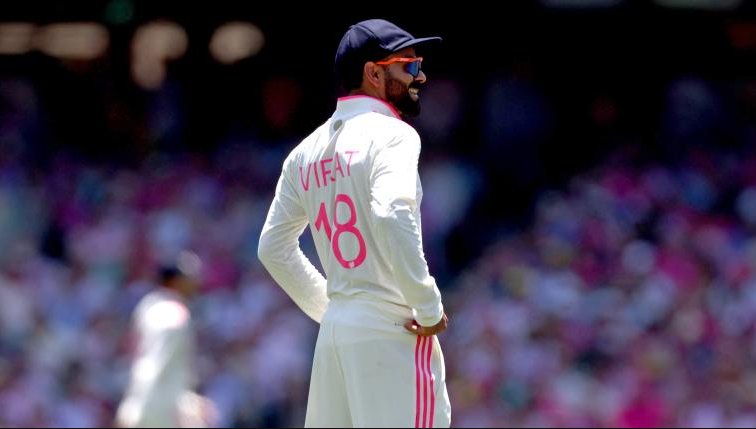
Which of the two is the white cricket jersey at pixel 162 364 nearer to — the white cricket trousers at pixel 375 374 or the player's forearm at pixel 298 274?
the player's forearm at pixel 298 274

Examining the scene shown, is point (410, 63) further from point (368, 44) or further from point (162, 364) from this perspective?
point (162, 364)

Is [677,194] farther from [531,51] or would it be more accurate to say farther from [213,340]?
[213,340]

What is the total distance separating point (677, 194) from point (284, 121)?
3149 millimetres

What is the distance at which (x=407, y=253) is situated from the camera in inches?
159

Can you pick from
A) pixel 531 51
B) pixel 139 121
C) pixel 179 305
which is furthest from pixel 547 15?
pixel 179 305

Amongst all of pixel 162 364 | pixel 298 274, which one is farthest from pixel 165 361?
pixel 298 274

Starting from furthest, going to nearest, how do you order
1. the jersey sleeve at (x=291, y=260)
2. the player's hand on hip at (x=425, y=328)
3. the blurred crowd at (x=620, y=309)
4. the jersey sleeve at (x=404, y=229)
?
the blurred crowd at (x=620, y=309), the jersey sleeve at (x=291, y=260), the player's hand on hip at (x=425, y=328), the jersey sleeve at (x=404, y=229)

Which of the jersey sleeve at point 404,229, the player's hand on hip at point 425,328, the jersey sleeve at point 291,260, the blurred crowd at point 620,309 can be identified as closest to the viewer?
the jersey sleeve at point 404,229

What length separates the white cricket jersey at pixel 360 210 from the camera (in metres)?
4.06

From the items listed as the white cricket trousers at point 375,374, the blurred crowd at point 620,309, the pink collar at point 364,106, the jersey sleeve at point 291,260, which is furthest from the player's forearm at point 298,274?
the blurred crowd at point 620,309

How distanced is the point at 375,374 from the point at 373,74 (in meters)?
0.95

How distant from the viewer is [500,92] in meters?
11.4

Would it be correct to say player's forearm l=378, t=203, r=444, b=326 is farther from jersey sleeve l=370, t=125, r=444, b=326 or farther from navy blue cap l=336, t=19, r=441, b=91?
navy blue cap l=336, t=19, r=441, b=91

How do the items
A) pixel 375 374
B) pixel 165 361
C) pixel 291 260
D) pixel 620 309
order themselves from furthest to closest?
pixel 620 309 < pixel 165 361 < pixel 291 260 < pixel 375 374
